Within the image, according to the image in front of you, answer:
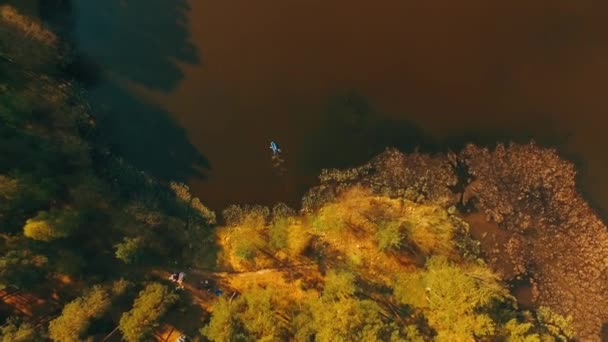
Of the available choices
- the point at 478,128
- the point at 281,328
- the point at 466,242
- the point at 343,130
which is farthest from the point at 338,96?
the point at 281,328

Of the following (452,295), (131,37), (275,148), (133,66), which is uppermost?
(131,37)

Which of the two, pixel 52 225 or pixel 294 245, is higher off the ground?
pixel 294 245

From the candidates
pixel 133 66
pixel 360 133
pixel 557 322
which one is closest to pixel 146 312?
pixel 133 66

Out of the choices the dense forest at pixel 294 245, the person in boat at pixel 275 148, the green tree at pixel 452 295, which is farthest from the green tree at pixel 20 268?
the green tree at pixel 452 295

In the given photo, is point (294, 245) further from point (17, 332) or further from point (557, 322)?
point (557, 322)

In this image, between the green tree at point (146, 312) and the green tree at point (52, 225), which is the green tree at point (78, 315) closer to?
the green tree at point (146, 312)
